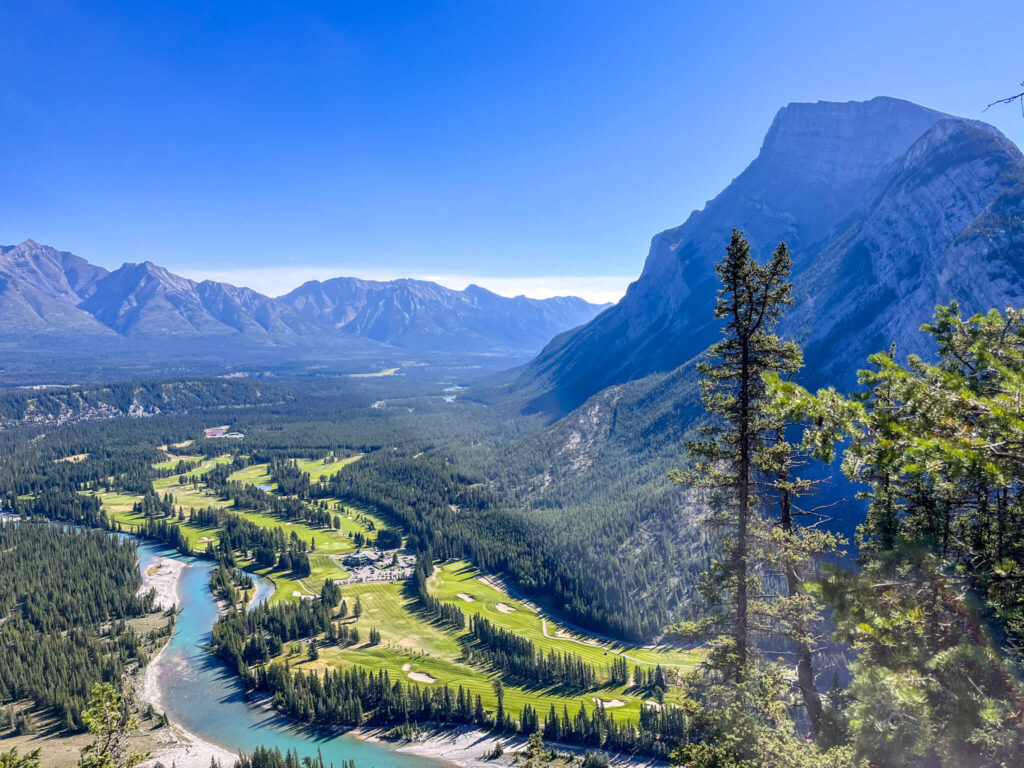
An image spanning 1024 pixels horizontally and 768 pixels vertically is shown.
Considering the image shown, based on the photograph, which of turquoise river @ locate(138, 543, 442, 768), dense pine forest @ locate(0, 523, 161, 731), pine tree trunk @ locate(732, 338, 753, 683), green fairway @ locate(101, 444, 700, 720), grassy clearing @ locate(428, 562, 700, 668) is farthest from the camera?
grassy clearing @ locate(428, 562, 700, 668)

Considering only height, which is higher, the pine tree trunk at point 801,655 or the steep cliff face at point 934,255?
the steep cliff face at point 934,255

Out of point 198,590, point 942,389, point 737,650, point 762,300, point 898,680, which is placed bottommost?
point 198,590

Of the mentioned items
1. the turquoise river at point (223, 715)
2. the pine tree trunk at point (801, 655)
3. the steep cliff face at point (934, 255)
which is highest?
the steep cliff face at point (934, 255)

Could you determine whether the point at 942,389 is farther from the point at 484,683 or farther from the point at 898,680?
the point at 484,683

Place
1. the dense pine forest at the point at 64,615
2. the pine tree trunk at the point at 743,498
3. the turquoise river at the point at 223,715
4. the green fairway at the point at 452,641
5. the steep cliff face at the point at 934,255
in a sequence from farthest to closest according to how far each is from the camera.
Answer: the steep cliff face at the point at 934,255 < the green fairway at the point at 452,641 < the dense pine forest at the point at 64,615 < the turquoise river at the point at 223,715 < the pine tree trunk at the point at 743,498

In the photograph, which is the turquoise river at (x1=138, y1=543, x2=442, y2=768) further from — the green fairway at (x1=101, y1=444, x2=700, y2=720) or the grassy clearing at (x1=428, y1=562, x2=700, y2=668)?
the grassy clearing at (x1=428, y1=562, x2=700, y2=668)

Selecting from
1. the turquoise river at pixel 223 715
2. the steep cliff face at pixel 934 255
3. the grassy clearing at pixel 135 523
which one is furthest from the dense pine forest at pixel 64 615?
the steep cliff face at pixel 934 255

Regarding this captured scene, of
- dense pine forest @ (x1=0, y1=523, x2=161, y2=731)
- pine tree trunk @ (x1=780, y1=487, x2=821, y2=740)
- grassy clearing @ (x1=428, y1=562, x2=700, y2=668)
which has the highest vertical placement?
pine tree trunk @ (x1=780, y1=487, x2=821, y2=740)

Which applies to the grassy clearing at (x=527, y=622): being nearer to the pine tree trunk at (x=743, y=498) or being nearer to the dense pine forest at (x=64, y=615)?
the dense pine forest at (x=64, y=615)

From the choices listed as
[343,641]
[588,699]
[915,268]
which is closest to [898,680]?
[588,699]

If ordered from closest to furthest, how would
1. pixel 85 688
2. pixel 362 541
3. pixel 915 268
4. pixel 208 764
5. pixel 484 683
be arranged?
pixel 208 764 < pixel 85 688 < pixel 484 683 < pixel 362 541 < pixel 915 268

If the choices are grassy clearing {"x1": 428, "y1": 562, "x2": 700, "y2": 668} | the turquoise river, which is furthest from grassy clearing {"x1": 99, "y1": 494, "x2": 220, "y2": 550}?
grassy clearing {"x1": 428, "y1": 562, "x2": 700, "y2": 668}
